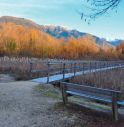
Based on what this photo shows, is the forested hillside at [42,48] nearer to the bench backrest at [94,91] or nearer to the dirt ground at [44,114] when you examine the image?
the dirt ground at [44,114]

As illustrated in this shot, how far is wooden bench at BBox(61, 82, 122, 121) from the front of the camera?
352 inches

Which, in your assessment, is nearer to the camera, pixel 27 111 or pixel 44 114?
pixel 44 114

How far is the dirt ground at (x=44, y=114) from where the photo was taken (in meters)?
8.52

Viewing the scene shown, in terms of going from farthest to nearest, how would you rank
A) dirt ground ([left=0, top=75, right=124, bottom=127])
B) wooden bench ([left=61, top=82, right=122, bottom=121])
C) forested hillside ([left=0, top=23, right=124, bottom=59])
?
forested hillside ([left=0, top=23, right=124, bottom=59]), wooden bench ([left=61, top=82, right=122, bottom=121]), dirt ground ([left=0, top=75, right=124, bottom=127])

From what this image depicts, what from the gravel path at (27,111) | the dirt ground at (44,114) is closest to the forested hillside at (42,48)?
the gravel path at (27,111)

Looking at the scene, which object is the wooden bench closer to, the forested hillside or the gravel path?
the gravel path

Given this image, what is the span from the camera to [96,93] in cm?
956

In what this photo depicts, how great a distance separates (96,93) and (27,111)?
210 cm

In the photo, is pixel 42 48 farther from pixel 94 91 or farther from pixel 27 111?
pixel 94 91

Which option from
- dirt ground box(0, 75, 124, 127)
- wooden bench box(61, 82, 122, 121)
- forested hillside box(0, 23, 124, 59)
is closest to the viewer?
dirt ground box(0, 75, 124, 127)

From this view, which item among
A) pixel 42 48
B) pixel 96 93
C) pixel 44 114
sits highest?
pixel 42 48

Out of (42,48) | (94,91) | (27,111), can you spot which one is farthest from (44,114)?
(42,48)

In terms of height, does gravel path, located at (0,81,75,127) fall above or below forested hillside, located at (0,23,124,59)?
below

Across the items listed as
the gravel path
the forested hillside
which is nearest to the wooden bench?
the gravel path
